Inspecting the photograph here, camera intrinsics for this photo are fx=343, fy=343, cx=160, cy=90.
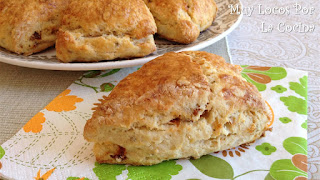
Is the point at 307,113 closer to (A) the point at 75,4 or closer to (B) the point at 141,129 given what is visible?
(B) the point at 141,129

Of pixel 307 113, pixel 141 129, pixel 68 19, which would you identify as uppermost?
pixel 68 19

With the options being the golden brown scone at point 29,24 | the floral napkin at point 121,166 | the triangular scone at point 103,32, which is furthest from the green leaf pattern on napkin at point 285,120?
the golden brown scone at point 29,24

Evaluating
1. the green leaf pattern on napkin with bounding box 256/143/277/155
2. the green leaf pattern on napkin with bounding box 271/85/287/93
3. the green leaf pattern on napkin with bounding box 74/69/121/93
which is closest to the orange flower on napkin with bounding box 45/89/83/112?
the green leaf pattern on napkin with bounding box 74/69/121/93

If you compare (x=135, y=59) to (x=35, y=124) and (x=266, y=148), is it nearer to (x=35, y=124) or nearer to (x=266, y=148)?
(x=35, y=124)

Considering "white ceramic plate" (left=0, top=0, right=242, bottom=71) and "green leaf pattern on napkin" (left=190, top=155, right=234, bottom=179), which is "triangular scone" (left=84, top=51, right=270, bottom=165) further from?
"white ceramic plate" (left=0, top=0, right=242, bottom=71)

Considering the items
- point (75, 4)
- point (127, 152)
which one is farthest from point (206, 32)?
point (127, 152)

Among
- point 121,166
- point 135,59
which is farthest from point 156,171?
point 135,59
